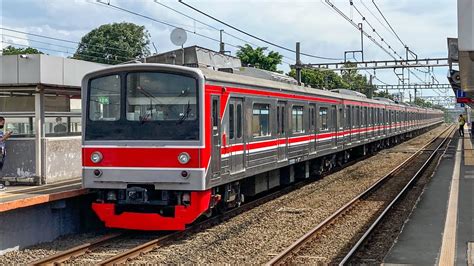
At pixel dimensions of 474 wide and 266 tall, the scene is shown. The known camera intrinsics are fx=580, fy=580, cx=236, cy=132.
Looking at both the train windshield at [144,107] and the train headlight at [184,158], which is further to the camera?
the train windshield at [144,107]

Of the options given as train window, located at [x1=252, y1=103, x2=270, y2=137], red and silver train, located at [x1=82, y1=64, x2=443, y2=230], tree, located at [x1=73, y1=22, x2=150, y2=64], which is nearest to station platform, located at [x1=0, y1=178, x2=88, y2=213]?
red and silver train, located at [x1=82, y1=64, x2=443, y2=230]

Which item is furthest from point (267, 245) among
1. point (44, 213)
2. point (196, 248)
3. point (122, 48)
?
point (122, 48)

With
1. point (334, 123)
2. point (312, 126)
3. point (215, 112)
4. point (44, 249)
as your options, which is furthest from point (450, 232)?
point (334, 123)

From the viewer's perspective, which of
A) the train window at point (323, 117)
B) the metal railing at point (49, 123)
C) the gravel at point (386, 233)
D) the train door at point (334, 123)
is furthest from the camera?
the train door at point (334, 123)

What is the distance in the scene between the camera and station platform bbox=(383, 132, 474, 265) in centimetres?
767

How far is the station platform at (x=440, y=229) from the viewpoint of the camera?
767 centimetres

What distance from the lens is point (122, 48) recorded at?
185ft

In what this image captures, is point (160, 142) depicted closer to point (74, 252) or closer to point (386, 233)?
point (74, 252)

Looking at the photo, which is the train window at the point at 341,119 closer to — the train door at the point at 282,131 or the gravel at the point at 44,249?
the train door at the point at 282,131

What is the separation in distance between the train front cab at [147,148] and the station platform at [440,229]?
317cm

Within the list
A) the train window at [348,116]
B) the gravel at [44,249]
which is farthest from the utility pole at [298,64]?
the gravel at [44,249]

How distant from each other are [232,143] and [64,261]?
369 centimetres

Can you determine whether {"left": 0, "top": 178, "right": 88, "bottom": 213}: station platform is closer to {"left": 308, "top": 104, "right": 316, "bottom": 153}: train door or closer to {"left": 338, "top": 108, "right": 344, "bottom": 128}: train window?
{"left": 308, "top": 104, "right": 316, "bottom": 153}: train door

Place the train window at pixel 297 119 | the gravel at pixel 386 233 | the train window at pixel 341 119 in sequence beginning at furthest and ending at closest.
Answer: the train window at pixel 341 119, the train window at pixel 297 119, the gravel at pixel 386 233
